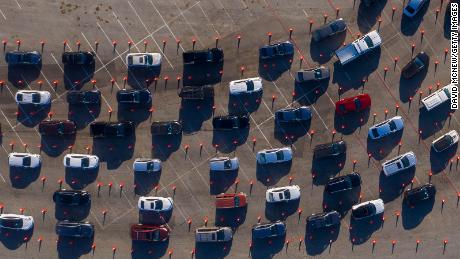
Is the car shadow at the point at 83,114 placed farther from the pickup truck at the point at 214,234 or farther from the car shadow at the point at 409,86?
the car shadow at the point at 409,86

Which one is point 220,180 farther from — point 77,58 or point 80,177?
point 77,58

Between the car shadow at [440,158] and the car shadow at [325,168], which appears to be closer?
the car shadow at [325,168]

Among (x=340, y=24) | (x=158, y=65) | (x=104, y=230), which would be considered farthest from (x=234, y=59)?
(x=104, y=230)

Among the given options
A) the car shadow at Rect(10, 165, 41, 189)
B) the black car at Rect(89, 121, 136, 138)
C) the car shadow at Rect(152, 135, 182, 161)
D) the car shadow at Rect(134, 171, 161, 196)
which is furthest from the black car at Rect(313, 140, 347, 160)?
the car shadow at Rect(10, 165, 41, 189)

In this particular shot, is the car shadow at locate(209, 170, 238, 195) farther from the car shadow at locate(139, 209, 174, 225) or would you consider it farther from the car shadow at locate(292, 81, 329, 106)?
the car shadow at locate(292, 81, 329, 106)

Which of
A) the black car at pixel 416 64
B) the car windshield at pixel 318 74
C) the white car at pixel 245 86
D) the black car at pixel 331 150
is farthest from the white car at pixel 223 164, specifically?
the black car at pixel 416 64

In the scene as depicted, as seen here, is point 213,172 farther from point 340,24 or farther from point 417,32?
point 417,32
